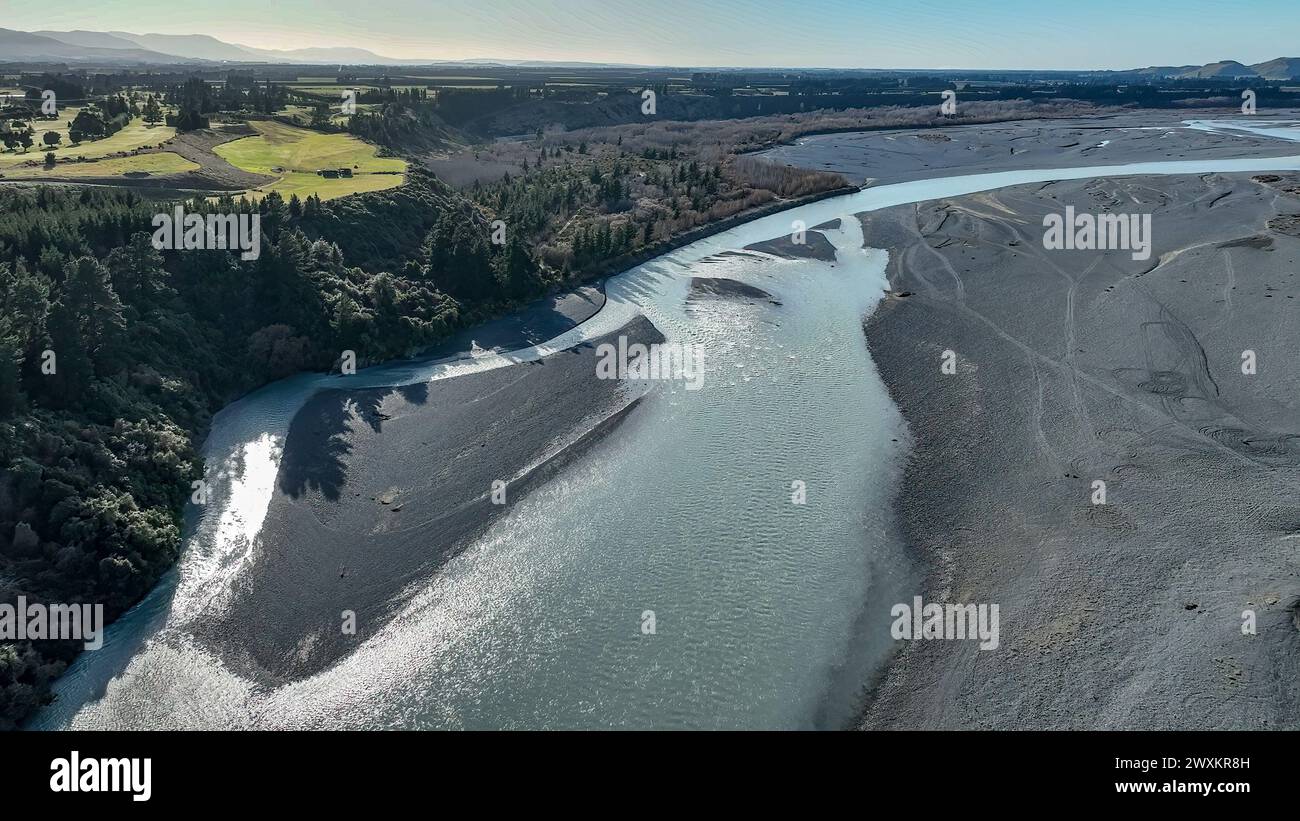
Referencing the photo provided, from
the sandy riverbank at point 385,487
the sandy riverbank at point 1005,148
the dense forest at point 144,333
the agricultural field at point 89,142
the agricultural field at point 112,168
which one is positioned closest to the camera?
the sandy riverbank at point 385,487

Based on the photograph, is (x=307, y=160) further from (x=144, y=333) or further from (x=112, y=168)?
(x=144, y=333)

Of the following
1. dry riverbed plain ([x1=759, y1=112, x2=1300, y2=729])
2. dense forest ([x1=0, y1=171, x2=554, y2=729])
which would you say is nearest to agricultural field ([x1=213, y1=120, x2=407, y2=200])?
dense forest ([x1=0, y1=171, x2=554, y2=729])

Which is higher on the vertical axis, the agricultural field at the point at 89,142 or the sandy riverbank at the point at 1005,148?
the sandy riverbank at the point at 1005,148

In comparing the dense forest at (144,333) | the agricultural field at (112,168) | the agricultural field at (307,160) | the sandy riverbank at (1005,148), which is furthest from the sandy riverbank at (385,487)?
the sandy riverbank at (1005,148)

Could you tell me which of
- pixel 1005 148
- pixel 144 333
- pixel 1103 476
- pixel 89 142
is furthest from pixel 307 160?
pixel 1005 148

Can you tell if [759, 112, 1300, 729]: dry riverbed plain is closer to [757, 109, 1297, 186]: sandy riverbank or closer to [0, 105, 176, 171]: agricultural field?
[757, 109, 1297, 186]: sandy riverbank

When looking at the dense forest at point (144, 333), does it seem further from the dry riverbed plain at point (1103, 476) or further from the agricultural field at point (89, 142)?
the dry riverbed plain at point (1103, 476)

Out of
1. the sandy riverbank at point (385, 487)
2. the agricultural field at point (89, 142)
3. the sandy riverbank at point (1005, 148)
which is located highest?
the sandy riverbank at point (1005, 148)
